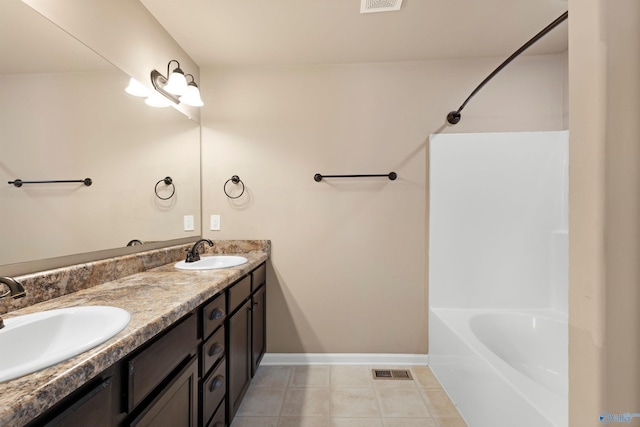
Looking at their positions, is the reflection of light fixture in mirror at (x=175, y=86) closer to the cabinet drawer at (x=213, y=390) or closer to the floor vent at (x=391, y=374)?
the cabinet drawer at (x=213, y=390)

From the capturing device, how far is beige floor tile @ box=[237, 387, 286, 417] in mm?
1592

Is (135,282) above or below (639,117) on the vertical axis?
below

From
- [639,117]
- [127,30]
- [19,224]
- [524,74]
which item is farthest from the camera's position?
[524,74]

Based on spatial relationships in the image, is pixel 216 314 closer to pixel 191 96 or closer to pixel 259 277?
pixel 259 277

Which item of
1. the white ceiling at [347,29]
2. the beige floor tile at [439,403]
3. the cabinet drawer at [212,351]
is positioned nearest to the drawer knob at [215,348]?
the cabinet drawer at [212,351]

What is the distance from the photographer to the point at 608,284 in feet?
1.38

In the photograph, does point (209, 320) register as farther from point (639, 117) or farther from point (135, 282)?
point (639, 117)

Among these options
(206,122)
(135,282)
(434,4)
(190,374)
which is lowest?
(190,374)

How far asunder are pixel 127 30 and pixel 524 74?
277cm

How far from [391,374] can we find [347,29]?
251cm

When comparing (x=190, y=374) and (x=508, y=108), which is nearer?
(x=190, y=374)

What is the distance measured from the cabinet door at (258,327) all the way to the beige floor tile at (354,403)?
0.59 meters

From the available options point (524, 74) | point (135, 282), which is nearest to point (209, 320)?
point (135, 282)

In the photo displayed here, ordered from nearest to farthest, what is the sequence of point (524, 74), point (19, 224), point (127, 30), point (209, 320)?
point (19, 224) → point (209, 320) → point (127, 30) → point (524, 74)
